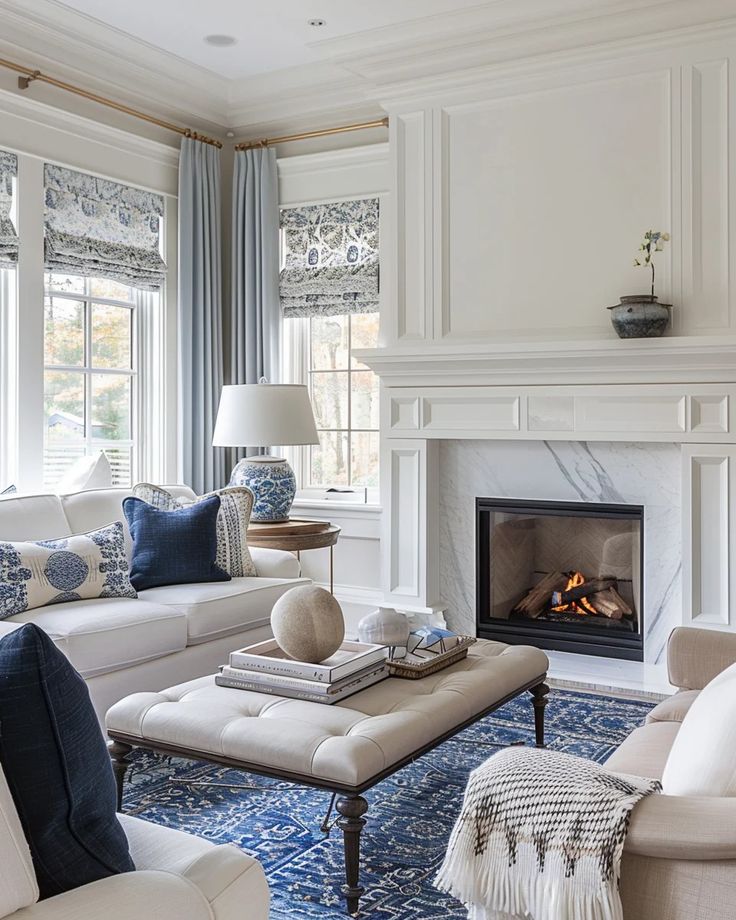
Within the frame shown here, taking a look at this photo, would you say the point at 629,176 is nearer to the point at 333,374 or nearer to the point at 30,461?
the point at 333,374

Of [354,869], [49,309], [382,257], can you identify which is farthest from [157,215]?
[354,869]

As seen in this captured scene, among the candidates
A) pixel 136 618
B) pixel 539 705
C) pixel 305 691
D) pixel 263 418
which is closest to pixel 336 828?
pixel 305 691

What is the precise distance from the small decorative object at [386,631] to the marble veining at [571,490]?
1694 millimetres

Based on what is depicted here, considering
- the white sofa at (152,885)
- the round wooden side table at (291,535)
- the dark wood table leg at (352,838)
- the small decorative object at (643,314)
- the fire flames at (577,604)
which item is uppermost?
the small decorative object at (643,314)

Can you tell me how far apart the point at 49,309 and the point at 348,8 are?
78.6 inches

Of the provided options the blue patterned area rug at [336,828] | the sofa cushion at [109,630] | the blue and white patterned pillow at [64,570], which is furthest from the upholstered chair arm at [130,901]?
the blue and white patterned pillow at [64,570]

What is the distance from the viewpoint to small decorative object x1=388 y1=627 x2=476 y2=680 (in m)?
2.77

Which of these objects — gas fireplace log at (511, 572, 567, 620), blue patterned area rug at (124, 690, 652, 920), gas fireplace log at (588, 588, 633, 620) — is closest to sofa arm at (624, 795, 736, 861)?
blue patterned area rug at (124, 690, 652, 920)

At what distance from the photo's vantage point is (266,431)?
14.9 ft

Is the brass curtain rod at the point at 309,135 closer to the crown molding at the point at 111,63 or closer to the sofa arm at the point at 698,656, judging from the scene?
the crown molding at the point at 111,63

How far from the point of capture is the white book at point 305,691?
2.52 m

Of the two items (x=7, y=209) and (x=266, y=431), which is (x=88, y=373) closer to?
(x=7, y=209)

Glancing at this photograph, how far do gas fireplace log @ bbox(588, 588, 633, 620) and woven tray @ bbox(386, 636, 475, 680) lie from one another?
1.66m

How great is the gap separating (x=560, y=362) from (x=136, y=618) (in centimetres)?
211
